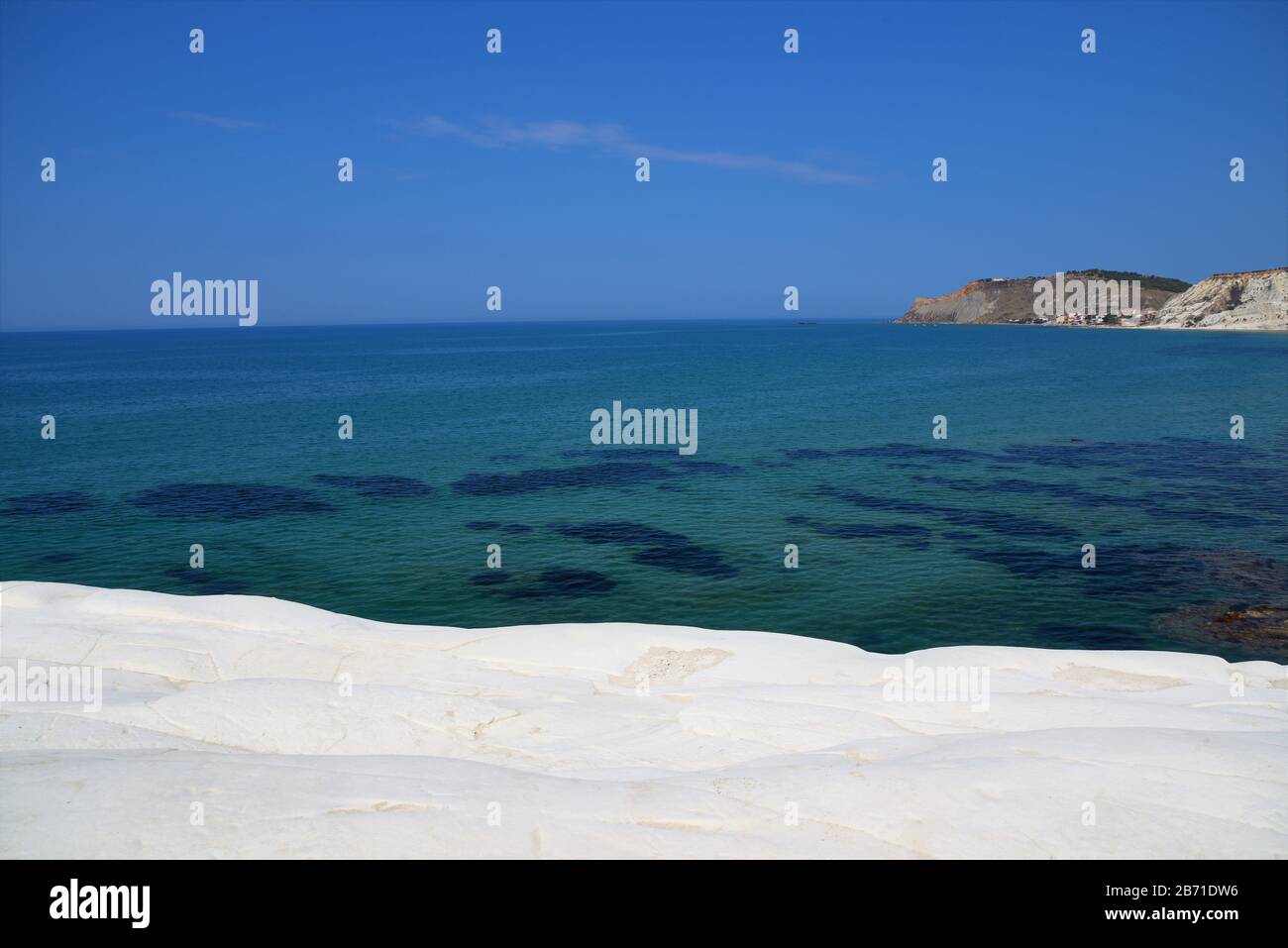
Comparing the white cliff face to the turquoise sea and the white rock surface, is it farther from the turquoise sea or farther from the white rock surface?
the white rock surface

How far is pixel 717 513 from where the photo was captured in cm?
3803

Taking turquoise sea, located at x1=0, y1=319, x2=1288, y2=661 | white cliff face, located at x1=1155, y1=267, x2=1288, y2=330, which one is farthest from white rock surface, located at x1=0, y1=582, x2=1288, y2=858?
white cliff face, located at x1=1155, y1=267, x2=1288, y2=330

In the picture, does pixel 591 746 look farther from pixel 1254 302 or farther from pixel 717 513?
pixel 1254 302

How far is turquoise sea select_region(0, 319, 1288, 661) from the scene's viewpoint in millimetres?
26516

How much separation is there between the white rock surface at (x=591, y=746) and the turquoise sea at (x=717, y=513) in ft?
19.4

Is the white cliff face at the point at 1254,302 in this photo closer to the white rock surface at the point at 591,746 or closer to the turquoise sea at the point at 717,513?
the turquoise sea at the point at 717,513

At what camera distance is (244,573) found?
30.3 meters

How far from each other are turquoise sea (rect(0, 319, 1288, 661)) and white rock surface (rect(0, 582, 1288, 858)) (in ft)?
19.4

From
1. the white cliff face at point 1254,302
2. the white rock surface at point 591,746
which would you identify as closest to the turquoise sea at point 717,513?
the white rock surface at point 591,746

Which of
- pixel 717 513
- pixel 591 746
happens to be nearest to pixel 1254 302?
pixel 717 513

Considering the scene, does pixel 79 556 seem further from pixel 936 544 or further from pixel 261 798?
pixel 936 544

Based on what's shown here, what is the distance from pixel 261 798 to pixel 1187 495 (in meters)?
41.4

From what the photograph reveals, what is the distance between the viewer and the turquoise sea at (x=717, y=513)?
2652 cm
